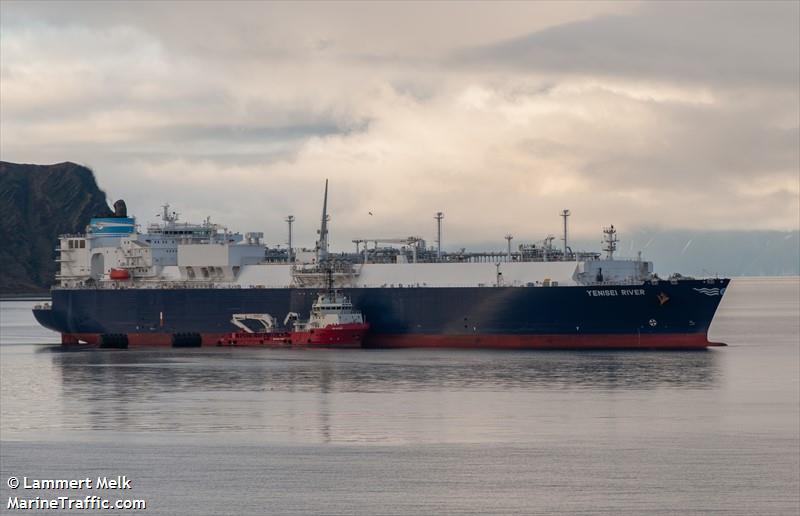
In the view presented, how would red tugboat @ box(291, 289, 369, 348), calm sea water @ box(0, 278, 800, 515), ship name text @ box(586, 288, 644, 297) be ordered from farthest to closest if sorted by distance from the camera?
red tugboat @ box(291, 289, 369, 348) < ship name text @ box(586, 288, 644, 297) < calm sea water @ box(0, 278, 800, 515)

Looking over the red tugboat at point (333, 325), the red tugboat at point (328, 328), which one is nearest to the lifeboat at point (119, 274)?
the red tugboat at point (328, 328)

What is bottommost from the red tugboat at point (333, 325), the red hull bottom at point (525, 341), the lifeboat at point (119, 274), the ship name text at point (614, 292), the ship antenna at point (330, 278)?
the red hull bottom at point (525, 341)

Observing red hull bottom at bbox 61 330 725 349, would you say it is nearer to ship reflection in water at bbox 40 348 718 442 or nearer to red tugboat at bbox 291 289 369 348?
red tugboat at bbox 291 289 369 348

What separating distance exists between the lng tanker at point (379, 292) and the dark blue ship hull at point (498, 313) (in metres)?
0.06

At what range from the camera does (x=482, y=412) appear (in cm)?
4612

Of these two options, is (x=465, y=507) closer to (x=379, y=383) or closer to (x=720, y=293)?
(x=379, y=383)

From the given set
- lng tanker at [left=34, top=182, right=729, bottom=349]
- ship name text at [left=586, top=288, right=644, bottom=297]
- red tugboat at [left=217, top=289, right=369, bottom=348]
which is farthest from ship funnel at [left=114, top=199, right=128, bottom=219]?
ship name text at [left=586, top=288, right=644, bottom=297]

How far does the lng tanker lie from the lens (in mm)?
72562

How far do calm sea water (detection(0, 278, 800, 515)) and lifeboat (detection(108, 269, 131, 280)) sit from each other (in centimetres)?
2023

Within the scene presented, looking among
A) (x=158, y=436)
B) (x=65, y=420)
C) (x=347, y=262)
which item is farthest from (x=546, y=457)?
(x=347, y=262)

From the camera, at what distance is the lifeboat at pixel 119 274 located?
87000 millimetres

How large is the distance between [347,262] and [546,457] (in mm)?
45077

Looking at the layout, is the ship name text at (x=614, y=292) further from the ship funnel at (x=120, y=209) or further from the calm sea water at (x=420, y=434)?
the ship funnel at (x=120, y=209)

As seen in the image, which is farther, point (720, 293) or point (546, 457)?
point (720, 293)
